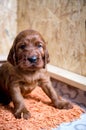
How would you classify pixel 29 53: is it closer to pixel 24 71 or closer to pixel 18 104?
pixel 24 71

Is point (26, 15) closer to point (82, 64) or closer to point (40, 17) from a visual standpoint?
point (40, 17)

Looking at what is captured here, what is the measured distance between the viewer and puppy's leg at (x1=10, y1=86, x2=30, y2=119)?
136cm

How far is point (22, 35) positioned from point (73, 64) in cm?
61

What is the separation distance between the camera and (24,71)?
146 cm

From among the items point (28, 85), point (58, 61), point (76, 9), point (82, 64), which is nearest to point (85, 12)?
point (76, 9)

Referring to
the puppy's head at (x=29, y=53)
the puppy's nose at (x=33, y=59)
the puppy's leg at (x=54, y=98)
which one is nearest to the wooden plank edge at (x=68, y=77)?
the puppy's leg at (x=54, y=98)

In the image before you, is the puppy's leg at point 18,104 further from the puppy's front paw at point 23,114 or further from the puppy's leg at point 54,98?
the puppy's leg at point 54,98

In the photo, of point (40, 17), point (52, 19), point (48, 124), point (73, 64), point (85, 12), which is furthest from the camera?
point (40, 17)

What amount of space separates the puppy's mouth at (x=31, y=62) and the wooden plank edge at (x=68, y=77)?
0.41 meters

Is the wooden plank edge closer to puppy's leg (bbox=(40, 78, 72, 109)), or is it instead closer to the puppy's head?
puppy's leg (bbox=(40, 78, 72, 109))

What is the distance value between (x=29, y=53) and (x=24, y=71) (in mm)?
178

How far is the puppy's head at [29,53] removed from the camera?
4.34 feet

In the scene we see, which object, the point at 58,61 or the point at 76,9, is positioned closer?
the point at 76,9

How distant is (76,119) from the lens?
141cm
